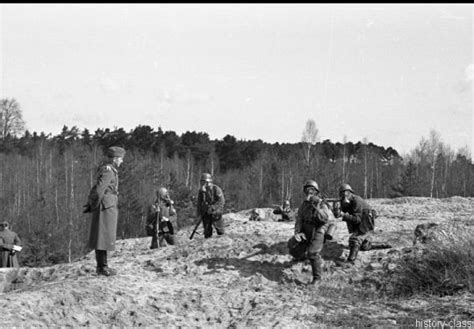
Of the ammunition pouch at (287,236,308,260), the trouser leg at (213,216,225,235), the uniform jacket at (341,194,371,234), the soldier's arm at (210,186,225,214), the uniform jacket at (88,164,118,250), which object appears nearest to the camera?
the uniform jacket at (88,164,118,250)

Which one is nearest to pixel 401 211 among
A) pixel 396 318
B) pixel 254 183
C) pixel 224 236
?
pixel 224 236

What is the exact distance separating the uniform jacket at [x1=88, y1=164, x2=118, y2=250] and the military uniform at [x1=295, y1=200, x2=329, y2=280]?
3.00m

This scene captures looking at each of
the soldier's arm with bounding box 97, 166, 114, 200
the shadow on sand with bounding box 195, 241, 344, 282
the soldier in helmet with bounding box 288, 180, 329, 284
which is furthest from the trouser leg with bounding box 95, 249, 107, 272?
the soldier in helmet with bounding box 288, 180, 329, 284

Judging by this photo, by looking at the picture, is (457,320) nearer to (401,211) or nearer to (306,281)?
(306,281)

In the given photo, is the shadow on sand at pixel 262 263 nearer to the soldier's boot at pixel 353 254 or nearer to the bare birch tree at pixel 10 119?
the soldier's boot at pixel 353 254

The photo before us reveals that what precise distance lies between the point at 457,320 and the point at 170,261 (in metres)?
5.12

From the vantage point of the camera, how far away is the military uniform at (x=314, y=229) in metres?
8.56

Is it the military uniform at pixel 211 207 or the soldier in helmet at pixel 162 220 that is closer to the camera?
the military uniform at pixel 211 207

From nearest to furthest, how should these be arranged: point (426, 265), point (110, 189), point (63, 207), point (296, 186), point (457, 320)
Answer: point (457, 320)
point (110, 189)
point (426, 265)
point (63, 207)
point (296, 186)

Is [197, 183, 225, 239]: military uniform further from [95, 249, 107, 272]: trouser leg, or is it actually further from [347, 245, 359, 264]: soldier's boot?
[95, 249, 107, 272]: trouser leg

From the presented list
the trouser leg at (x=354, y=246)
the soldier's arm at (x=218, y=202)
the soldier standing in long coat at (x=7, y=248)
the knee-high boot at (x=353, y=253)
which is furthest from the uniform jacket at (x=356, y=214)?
the soldier standing in long coat at (x=7, y=248)

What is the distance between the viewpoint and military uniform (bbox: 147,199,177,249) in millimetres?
12461

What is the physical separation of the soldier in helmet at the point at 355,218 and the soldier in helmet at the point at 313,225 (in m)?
0.90

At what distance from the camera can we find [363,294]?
8.42 m
